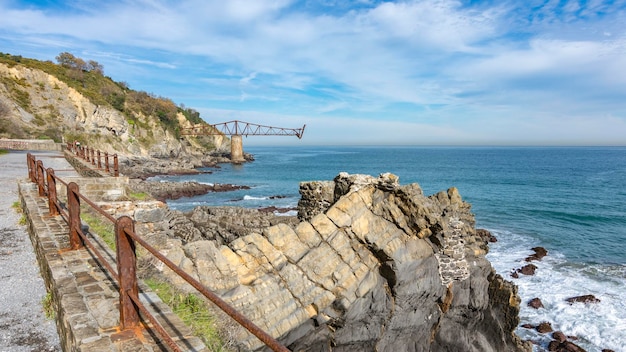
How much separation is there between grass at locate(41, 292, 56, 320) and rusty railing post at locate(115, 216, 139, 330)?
1678mm

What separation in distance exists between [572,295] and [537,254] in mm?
5173

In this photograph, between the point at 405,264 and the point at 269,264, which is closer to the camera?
the point at 269,264

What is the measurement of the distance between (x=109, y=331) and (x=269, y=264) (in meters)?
6.65

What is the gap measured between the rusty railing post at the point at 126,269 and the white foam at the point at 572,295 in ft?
47.5

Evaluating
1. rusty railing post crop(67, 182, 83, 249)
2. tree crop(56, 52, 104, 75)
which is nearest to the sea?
rusty railing post crop(67, 182, 83, 249)

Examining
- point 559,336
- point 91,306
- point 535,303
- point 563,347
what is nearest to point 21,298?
point 91,306

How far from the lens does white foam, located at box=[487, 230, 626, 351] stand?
13.4m

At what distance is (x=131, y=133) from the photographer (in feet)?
194

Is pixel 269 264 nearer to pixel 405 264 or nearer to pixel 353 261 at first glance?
pixel 353 261

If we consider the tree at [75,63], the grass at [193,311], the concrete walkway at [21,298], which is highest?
the tree at [75,63]

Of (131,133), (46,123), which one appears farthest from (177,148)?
(46,123)

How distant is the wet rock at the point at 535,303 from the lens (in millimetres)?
15141

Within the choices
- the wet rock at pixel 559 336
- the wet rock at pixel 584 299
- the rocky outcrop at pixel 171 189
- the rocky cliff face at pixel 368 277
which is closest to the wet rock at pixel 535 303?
the wet rock at pixel 584 299

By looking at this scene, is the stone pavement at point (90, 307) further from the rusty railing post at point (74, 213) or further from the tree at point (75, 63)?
the tree at point (75, 63)
